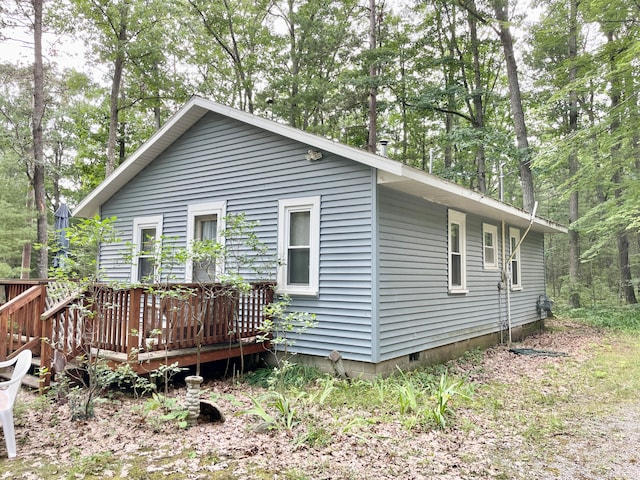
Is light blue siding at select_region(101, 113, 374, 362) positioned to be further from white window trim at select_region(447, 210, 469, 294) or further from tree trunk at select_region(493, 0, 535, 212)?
tree trunk at select_region(493, 0, 535, 212)

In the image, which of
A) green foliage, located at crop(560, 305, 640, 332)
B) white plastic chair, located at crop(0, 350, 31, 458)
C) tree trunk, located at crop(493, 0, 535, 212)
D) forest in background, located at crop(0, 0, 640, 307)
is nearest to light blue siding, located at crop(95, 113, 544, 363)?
white plastic chair, located at crop(0, 350, 31, 458)

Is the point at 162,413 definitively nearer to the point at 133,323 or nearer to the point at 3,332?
the point at 133,323

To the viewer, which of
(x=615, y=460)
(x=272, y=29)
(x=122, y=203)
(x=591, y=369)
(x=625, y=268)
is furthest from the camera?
(x=272, y=29)

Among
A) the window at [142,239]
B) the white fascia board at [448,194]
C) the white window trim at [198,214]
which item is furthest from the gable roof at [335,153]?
the white window trim at [198,214]

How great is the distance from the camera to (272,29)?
2031 centimetres

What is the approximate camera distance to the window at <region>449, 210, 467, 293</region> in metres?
8.70

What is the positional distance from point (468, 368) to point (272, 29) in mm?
18770

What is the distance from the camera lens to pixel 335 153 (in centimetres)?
651

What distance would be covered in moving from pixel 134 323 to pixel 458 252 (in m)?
6.59

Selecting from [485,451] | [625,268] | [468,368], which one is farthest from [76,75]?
[625,268]

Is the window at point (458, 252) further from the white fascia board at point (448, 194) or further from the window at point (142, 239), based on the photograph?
the window at point (142, 239)

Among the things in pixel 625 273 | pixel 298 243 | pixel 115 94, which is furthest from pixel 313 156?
pixel 625 273

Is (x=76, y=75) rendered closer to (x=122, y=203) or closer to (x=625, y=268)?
(x=122, y=203)

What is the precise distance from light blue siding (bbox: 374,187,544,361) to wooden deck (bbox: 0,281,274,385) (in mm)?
2136
